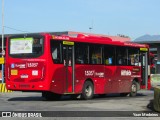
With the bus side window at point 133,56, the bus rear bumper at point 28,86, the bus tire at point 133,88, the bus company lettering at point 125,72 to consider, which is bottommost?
the bus tire at point 133,88

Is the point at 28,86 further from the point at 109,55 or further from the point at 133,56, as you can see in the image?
the point at 133,56

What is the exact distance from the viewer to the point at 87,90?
22.8 m

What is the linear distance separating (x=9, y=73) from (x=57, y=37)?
2.92 m

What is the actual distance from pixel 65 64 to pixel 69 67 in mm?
332

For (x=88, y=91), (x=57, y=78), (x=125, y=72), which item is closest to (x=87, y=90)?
(x=88, y=91)

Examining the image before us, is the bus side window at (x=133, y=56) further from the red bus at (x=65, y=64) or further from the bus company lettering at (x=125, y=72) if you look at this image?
the bus company lettering at (x=125, y=72)

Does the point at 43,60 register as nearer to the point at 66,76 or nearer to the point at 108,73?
the point at 66,76

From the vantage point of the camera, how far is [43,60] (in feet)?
66.5

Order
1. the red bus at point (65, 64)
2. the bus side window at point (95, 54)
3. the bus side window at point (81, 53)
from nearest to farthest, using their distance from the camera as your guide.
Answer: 1. the red bus at point (65, 64)
2. the bus side window at point (81, 53)
3. the bus side window at point (95, 54)

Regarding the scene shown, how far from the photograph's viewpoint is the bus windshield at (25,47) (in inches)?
809

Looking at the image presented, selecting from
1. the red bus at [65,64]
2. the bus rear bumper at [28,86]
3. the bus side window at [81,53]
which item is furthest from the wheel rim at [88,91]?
the bus rear bumper at [28,86]

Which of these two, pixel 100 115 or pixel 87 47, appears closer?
pixel 100 115

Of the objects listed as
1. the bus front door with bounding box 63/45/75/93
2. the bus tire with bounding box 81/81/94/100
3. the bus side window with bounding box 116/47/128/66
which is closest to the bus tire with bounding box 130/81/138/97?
the bus side window with bounding box 116/47/128/66

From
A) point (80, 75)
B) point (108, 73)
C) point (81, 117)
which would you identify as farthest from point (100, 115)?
point (108, 73)
